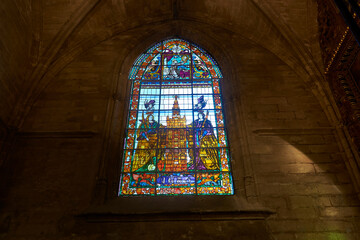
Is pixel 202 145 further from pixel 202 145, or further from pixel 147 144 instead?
pixel 147 144

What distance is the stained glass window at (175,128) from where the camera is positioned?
509 cm

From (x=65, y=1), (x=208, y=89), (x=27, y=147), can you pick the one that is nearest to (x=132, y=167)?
(x=27, y=147)

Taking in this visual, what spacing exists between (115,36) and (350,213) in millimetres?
6414

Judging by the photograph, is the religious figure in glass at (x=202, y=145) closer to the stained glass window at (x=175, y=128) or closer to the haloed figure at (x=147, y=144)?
the stained glass window at (x=175, y=128)

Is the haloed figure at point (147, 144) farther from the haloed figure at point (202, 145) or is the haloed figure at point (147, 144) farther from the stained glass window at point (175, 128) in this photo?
the haloed figure at point (202, 145)

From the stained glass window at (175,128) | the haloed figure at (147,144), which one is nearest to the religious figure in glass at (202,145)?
the stained glass window at (175,128)

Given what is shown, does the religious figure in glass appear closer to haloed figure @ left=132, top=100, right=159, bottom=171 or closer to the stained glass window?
the stained glass window

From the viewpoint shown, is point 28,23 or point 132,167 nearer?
point 132,167

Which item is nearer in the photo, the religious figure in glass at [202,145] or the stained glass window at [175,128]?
the stained glass window at [175,128]

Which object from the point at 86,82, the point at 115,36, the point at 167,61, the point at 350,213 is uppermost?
the point at 115,36

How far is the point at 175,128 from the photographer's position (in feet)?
18.9

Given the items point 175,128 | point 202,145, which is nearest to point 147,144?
point 175,128

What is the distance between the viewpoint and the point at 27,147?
17.2ft

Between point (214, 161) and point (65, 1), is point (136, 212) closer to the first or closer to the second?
point (214, 161)
